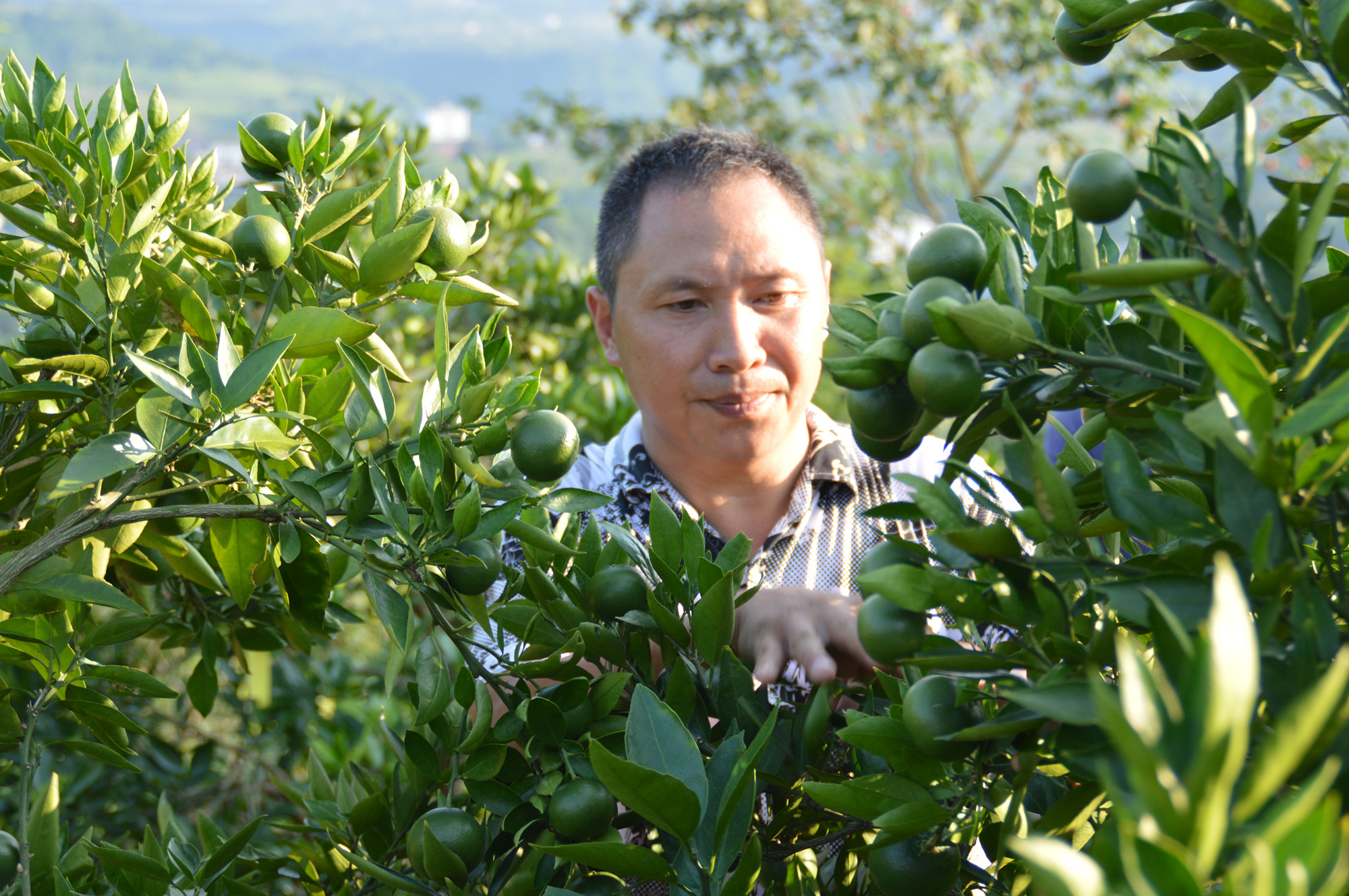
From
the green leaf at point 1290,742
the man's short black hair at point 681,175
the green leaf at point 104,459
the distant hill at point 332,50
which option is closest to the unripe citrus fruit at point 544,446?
the green leaf at point 104,459

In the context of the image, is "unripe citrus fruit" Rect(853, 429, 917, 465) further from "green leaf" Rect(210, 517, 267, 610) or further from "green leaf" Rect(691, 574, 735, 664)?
"green leaf" Rect(210, 517, 267, 610)

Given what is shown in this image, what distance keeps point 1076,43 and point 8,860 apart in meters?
0.94

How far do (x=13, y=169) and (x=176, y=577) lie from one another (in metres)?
0.45

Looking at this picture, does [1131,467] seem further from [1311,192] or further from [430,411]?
[430,411]

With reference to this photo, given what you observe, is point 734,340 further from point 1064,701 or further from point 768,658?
point 1064,701

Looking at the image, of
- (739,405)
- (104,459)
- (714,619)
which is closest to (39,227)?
(104,459)

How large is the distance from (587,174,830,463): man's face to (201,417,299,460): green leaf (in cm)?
84

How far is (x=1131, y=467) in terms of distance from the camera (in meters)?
0.46

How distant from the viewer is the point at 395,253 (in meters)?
0.70

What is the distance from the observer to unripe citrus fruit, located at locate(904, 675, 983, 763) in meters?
0.49

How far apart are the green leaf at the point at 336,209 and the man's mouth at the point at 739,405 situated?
0.75 m

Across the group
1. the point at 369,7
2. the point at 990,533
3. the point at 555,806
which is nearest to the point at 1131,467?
the point at 990,533

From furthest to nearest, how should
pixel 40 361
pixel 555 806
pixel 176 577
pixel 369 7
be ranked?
pixel 369 7, pixel 176 577, pixel 40 361, pixel 555 806

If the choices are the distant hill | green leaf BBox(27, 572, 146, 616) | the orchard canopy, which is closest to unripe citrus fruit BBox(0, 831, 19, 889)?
the orchard canopy
